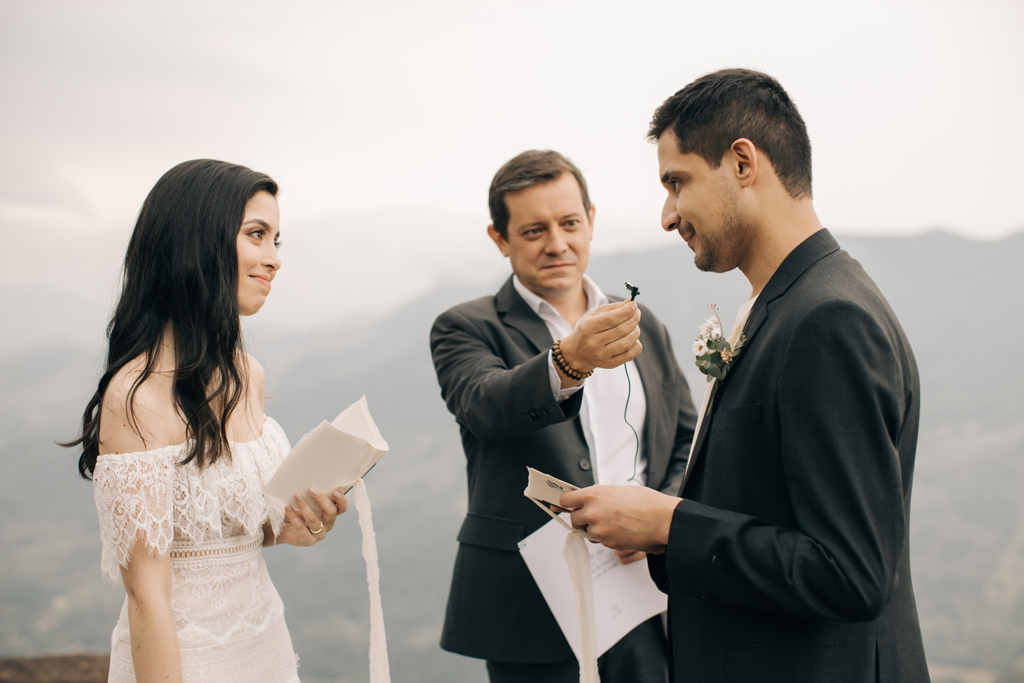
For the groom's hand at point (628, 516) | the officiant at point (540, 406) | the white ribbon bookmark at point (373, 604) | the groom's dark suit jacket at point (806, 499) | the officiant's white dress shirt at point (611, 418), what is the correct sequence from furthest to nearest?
1. the officiant's white dress shirt at point (611, 418)
2. the officiant at point (540, 406)
3. the white ribbon bookmark at point (373, 604)
4. the groom's hand at point (628, 516)
5. the groom's dark suit jacket at point (806, 499)

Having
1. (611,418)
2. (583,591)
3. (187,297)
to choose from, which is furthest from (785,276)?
(187,297)

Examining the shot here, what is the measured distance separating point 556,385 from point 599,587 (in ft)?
1.67

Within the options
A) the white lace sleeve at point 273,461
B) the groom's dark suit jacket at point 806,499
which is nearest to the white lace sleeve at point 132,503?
the white lace sleeve at point 273,461

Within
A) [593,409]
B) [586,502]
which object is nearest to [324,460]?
[586,502]

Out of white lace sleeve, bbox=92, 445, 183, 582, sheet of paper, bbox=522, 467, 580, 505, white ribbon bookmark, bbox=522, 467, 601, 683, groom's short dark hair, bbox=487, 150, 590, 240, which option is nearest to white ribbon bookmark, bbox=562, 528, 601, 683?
white ribbon bookmark, bbox=522, 467, 601, 683

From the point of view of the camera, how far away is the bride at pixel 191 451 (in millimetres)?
1301

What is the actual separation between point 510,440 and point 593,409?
0.88 feet

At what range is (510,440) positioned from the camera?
1846mm

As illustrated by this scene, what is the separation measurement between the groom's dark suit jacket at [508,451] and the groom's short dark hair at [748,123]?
601 mm

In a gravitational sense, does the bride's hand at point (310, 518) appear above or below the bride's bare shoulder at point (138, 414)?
below

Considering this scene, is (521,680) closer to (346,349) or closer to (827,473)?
(827,473)

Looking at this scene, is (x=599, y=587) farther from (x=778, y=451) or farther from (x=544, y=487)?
(x=778, y=451)

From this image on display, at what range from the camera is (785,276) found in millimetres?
1185

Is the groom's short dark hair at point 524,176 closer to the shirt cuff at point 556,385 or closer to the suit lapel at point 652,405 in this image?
the suit lapel at point 652,405
